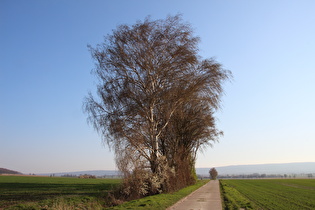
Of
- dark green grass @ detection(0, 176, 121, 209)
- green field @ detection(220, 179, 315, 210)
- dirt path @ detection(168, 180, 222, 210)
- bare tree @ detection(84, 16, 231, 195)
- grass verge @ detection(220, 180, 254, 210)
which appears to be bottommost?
green field @ detection(220, 179, 315, 210)

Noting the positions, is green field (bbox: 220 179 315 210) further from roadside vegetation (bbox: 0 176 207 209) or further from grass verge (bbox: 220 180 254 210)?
roadside vegetation (bbox: 0 176 207 209)

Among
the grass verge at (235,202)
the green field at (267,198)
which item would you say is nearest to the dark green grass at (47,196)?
the grass verge at (235,202)

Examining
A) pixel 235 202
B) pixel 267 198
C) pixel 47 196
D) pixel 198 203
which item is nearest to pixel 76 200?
pixel 47 196

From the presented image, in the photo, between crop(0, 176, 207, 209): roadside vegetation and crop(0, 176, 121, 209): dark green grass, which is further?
crop(0, 176, 121, 209): dark green grass

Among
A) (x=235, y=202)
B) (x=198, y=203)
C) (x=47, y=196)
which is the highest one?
(x=47, y=196)

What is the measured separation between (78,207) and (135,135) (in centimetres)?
687

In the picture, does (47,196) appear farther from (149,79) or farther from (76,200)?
(149,79)

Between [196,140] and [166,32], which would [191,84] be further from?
[196,140]

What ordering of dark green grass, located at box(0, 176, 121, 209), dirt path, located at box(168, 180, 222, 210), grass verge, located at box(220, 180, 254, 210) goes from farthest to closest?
dark green grass, located at box(0, 176, 121, 209)
grass verge, located at box(220, 180, 254, 210)
dirt path, located at box(168, 180, 222, 210)

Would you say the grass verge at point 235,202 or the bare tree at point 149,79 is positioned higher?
the bare tree at point 149,79

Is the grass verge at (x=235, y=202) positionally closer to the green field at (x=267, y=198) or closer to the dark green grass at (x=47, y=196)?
the green field at (x=267, y=198)

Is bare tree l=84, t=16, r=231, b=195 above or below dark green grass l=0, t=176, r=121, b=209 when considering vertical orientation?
above

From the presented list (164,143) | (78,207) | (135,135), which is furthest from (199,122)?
(78,207)

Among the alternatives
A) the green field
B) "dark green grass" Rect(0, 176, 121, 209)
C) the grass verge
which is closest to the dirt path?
the grass verge
